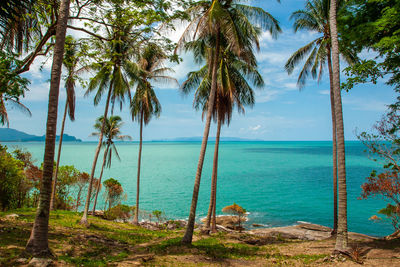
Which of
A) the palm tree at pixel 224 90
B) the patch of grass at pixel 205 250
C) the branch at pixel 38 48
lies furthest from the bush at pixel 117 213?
the branch at pixel 38 48

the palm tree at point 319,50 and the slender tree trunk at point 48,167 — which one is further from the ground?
the palm tree at point 319,50

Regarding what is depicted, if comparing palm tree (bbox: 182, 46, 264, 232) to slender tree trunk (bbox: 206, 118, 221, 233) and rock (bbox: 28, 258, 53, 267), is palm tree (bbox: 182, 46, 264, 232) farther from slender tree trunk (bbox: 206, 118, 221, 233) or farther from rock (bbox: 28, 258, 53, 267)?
rock (bbox: 28, 258, 53, 267)

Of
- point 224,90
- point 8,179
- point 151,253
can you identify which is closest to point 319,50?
point 224,90

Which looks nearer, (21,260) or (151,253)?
(21,260)

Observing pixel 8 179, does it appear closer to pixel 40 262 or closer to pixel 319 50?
pixel 40 262

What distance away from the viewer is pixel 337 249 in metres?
7.50

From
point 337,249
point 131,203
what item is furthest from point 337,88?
point 131,203

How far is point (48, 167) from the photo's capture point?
19.3 feet

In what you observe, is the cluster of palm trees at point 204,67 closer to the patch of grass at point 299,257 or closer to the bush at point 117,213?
the patch of grass at point 299,257

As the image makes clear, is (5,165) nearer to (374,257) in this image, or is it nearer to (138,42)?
(138,42)

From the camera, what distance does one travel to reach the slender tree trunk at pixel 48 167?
570 centimetres

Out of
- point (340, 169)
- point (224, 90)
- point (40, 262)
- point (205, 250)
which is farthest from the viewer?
point (224, 90)

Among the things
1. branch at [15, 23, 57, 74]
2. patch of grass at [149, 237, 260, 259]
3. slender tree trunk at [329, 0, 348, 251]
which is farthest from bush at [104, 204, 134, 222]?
slender tree trunk at [329, 0, 348, 251]

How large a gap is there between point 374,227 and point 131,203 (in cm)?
2743
